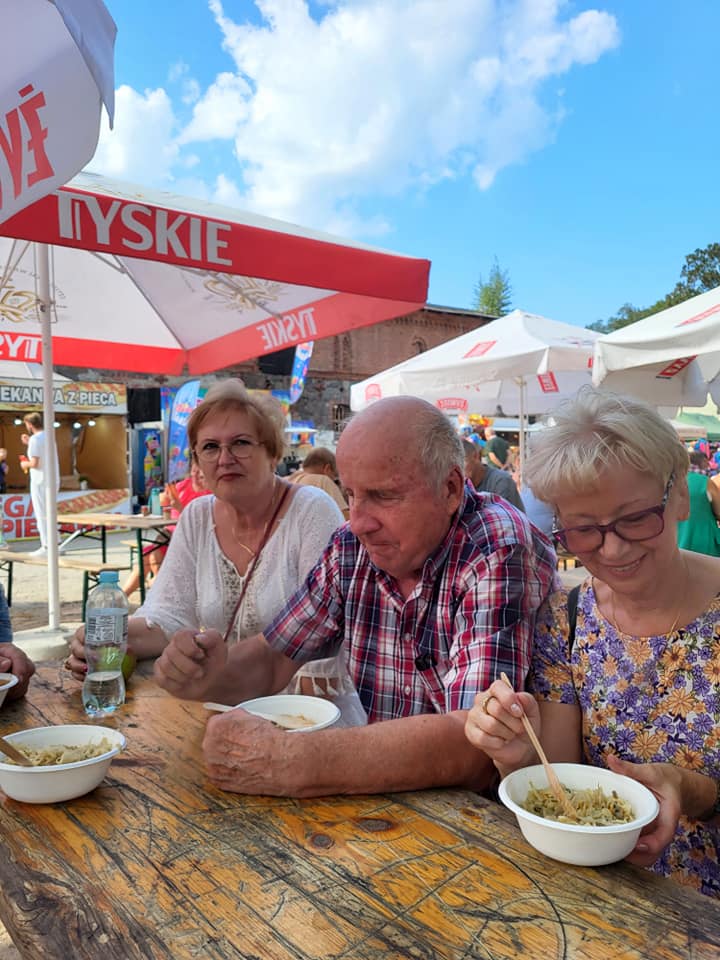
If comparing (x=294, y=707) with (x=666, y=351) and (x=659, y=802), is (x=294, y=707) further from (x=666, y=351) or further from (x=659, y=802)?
(x=666, y=351)

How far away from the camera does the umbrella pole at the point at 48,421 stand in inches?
163

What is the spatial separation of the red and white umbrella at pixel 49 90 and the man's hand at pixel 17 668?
1322mm

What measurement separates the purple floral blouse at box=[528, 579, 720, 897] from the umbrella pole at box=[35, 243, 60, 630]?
142 inches

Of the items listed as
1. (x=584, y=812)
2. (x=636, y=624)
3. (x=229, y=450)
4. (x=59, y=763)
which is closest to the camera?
(x=584, y=812)

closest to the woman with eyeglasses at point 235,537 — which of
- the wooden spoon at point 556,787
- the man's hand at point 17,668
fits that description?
the man's hand at point 17,668

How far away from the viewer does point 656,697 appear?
1.54 meters

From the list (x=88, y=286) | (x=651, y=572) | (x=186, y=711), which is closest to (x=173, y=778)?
(x=186, y=711)

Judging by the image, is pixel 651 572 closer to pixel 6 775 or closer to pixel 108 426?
pixel 6 775

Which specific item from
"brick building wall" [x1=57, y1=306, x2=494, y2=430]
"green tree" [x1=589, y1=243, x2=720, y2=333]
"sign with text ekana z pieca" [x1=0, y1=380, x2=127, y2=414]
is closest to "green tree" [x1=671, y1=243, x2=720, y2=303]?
"green tree" [x1=589, y1=243, x2=720, y2=333]

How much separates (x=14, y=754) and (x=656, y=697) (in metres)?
1.37

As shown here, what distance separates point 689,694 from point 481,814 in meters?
0.56

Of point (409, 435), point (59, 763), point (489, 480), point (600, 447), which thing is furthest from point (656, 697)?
point (489, 480)

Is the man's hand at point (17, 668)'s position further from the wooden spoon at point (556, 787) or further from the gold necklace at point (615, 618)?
the gold necklace at point (615, 618)

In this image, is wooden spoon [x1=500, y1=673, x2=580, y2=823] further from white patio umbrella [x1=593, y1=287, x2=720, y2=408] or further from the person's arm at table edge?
white patio umbrella [x1=593, y1=287, x2=720, y2=408]
